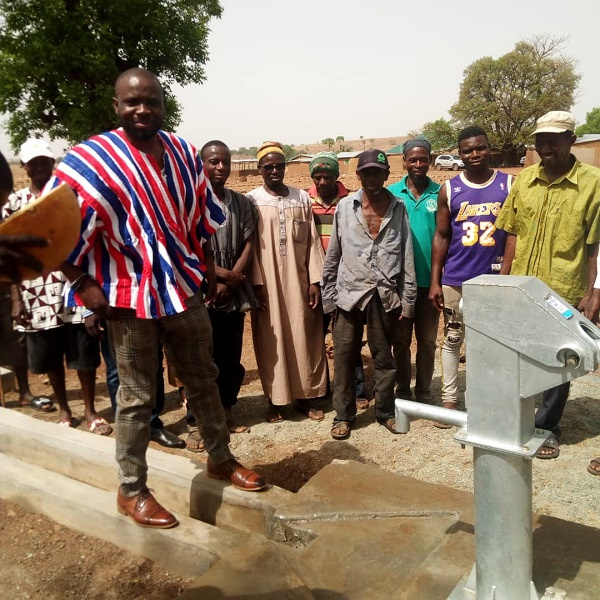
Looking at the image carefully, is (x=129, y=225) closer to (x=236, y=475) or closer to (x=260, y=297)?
(x=236, y=475)

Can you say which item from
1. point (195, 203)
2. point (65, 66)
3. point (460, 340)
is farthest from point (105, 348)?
point (65, 66)

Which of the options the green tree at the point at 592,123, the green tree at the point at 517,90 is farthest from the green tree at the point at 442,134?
the green tree at the point at 592,123

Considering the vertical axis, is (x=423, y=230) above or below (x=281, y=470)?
above

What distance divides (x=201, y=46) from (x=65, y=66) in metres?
4.48

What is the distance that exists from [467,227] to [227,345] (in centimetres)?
177

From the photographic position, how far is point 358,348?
4012 mm

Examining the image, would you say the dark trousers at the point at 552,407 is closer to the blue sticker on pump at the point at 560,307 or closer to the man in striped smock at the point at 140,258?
the man in striped smock at the point at 140,258

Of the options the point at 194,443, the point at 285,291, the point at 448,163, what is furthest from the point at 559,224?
the point at 448,163

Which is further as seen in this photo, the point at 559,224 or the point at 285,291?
the point at 285,291

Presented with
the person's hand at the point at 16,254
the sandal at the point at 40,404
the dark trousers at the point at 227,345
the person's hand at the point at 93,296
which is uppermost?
the person's hand at the point at 16,254

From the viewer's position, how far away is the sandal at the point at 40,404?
185 inches

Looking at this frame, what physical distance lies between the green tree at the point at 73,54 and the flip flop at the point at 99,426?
14.2 metres

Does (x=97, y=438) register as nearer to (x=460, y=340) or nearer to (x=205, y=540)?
(x=205, y=540)

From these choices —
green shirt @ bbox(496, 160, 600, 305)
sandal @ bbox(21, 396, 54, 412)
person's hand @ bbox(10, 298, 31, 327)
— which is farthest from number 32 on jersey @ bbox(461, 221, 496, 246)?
sandal @ bbox(21, 396, 54, 412)
